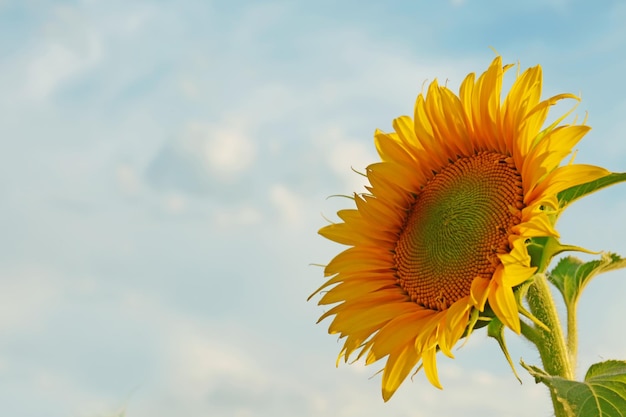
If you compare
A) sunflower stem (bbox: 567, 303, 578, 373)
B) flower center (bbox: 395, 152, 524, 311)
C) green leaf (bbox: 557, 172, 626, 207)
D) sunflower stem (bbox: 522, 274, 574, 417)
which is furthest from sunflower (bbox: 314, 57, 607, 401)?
sunflower stem (bbox: 567, 303, 578, 373)

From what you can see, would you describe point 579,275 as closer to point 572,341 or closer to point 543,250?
point 572,341

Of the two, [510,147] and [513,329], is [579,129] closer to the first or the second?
[510,147]

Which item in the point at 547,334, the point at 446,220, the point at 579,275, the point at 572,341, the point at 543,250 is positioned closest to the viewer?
the point at 543,250

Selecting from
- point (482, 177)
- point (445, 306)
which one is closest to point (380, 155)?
point (482, 177)

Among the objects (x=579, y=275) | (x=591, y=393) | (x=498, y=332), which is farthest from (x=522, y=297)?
(x=579, y=275)

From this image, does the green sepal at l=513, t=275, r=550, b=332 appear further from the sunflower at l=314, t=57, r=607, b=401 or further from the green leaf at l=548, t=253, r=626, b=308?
the green leaf at l=548, t=253, r=626, b=308

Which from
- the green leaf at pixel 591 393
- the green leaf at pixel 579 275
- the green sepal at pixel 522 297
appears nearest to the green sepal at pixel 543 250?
the green sepal at pixel 522 297
